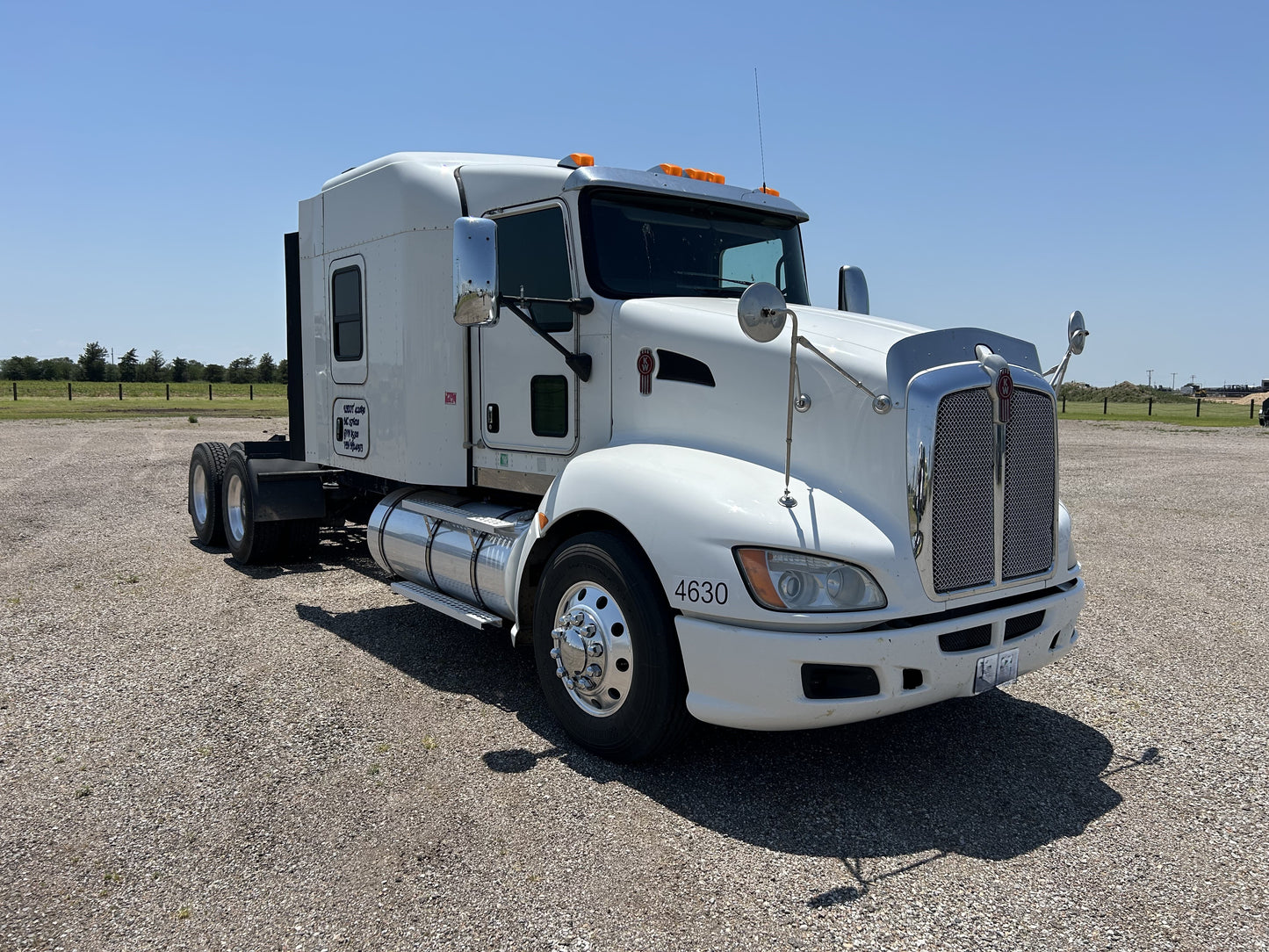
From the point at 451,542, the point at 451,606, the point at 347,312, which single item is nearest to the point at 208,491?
the point at 347,312

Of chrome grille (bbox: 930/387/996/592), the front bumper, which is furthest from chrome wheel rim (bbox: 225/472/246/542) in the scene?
chrome grille (bbox: 930/387/996/592)

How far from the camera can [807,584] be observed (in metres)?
3.88

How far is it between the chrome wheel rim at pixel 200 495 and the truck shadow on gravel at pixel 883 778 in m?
5.70

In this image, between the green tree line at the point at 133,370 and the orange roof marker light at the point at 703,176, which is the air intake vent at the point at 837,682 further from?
the green tree line at the point at 133,370

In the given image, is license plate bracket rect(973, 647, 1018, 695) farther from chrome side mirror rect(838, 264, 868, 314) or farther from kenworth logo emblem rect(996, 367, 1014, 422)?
chrome side mirror rect(838, 264, 868, 314)

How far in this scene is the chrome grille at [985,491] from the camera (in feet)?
13.3

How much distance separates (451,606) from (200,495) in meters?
5.83

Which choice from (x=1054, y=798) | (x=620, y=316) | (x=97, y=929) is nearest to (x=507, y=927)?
(x=97, y=929)

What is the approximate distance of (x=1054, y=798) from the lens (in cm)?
423

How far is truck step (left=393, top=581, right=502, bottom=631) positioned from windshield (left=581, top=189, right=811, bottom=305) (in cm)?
201

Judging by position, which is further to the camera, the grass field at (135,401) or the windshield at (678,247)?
the grass field at (135,401)

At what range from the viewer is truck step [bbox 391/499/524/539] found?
5.70 m

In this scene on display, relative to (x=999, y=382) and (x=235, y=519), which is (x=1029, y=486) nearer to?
(x=999, y=382)

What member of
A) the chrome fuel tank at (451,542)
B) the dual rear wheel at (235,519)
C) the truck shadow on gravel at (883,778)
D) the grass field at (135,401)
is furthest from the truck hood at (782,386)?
the grass field at (135,401)
